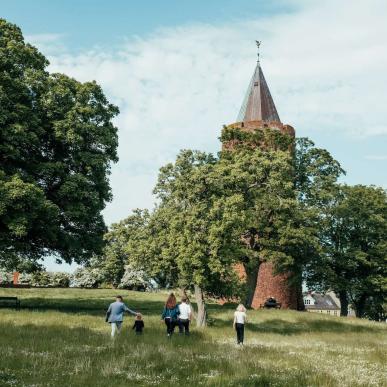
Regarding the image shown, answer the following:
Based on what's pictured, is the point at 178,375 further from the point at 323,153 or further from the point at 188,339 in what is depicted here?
the point at 323,153

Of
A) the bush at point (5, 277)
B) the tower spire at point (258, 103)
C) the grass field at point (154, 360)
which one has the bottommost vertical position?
the grass field at point (154, 360)

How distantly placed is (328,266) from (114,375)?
122ft

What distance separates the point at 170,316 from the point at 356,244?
34.2 meters

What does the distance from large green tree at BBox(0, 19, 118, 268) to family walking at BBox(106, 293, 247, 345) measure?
8.54 meters

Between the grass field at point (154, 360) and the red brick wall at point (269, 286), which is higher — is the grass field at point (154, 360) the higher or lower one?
the lower one

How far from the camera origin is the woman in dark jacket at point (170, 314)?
1986 cm

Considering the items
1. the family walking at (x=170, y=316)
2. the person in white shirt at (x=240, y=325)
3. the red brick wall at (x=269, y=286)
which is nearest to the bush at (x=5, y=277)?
the red brick wall at (x=269, y=286)

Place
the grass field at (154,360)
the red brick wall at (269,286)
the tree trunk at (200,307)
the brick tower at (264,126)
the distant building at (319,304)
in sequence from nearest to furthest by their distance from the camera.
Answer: the grass field at (154,360) < the tree trunk at (200,307) < the red brick wall at (269,286) < the brick tower at (264,126) < the distant building at (319,304)

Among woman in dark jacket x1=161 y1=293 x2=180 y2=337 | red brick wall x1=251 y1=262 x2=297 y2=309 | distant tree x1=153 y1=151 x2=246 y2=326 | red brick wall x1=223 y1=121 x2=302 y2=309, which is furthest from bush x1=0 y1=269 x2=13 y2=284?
woman in dark jacket x1=161 y1=293 x2=180 y2=337

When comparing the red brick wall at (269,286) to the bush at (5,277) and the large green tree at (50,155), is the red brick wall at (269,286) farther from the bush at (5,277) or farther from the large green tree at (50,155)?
the bush at (5,277)

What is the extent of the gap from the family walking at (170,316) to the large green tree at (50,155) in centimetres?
854

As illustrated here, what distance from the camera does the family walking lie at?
19.0 meters

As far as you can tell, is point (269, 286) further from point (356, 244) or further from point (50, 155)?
point (50, 155)

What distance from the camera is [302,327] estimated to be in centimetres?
3256
